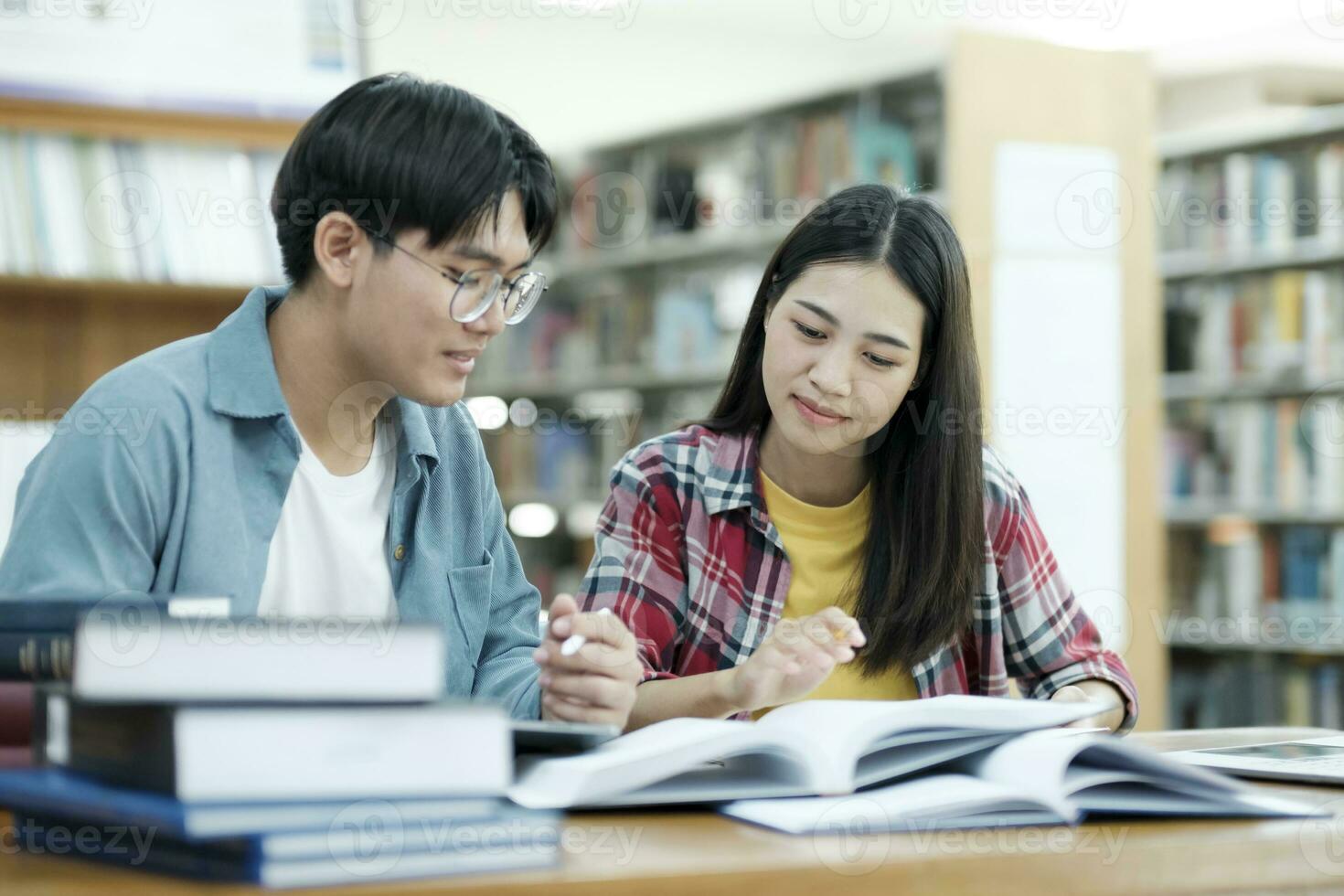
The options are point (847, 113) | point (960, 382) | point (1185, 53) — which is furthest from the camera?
point (1185, 53)

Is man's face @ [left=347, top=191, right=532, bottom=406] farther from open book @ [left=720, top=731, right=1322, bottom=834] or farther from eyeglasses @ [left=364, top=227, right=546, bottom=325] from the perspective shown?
open book @ [left=720, top=731, right=1322, bottom=834]

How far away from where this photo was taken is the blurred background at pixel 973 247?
233 cm

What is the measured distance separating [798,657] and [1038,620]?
1.96 ft

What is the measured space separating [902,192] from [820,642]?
2.46ft

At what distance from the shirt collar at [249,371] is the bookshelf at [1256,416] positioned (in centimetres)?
351

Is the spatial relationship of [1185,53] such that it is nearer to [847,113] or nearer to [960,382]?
[847,113]

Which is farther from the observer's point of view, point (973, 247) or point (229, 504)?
point (973, 247)

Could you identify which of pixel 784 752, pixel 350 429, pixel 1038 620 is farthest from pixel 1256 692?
pixel 784 752

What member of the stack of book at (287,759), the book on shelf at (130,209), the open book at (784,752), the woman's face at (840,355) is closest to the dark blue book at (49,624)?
A: the stack of book at (287,759)

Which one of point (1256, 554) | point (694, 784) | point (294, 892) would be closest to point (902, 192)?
point (694, 784)

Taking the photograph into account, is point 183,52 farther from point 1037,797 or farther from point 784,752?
point 1037,797

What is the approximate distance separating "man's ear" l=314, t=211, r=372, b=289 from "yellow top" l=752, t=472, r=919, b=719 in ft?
1.77

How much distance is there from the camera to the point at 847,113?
4.30 m

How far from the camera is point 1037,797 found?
0.84 m
